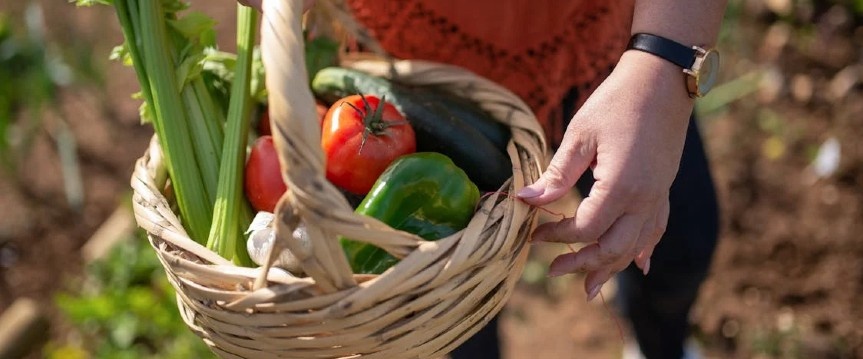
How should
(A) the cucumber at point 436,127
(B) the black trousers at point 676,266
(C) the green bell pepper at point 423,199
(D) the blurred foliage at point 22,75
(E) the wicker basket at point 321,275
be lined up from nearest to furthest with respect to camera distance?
(E) the wicker basket at point 321,275 → (C) the green bell pepper at point 423,199 → (A) the cucumber at point 436,127 → (B) the black trousers at point 676,266 → (D) the blurred foliage at point 22,75

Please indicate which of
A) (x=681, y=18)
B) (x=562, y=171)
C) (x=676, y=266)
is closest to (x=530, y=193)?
(x=562, y=171)

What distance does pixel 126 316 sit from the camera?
Result: 2102 millimetres

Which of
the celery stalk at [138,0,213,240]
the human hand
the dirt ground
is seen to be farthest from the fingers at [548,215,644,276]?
the dirt ground

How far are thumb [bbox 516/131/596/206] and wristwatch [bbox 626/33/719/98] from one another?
0.14 metres

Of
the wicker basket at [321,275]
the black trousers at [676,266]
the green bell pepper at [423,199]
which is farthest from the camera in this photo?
the black trousers at [676,266]

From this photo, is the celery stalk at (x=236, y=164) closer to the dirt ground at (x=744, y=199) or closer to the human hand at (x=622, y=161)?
the human hand at (x=622, y=161)

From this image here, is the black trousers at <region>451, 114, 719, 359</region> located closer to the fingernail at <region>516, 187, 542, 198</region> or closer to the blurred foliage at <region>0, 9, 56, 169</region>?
the fingernail at <region>516, 187, 542, 198</region>

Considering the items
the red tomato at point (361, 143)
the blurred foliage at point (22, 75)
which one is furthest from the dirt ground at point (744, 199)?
the red tomato at point (361, 143)

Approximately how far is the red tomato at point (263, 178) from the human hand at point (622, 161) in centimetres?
36

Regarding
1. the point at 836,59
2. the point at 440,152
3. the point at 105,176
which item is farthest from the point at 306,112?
the point at 836,59

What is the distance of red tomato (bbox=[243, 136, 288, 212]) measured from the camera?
121 centimetres

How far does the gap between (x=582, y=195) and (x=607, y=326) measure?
0.75 meters

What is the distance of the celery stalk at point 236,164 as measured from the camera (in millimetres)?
1161

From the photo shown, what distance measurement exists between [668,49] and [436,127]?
388 millimetres
